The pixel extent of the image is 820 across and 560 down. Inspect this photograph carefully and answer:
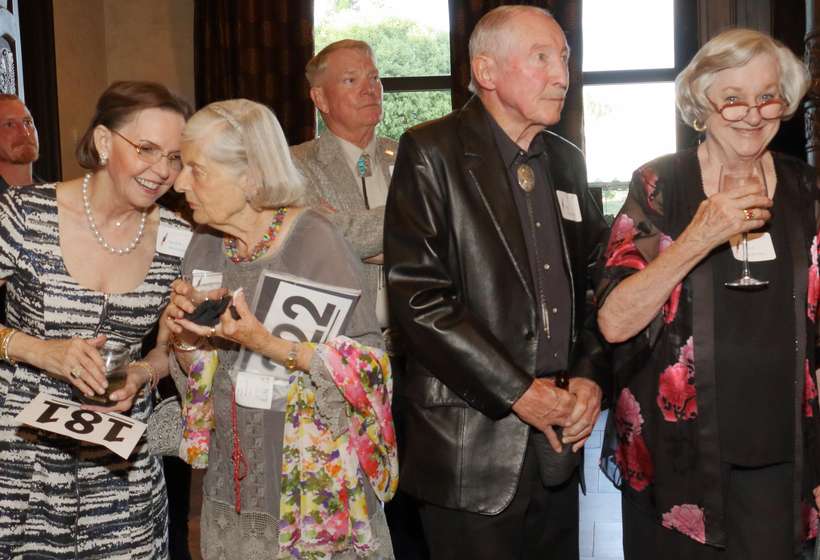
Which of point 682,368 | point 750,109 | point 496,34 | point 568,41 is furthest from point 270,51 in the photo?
point 682,368

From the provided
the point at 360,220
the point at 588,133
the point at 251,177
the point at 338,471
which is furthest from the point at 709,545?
the point at 588,133

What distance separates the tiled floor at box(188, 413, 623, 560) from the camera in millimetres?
4289

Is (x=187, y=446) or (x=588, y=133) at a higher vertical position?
(x=588, y=133)

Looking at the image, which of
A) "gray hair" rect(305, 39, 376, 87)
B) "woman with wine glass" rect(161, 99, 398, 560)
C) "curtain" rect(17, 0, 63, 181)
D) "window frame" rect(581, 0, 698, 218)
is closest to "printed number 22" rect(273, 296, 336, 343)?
"woman with wine glass" rect(161, 99, 398, 560)

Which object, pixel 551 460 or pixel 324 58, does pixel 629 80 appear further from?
pixel 551 460

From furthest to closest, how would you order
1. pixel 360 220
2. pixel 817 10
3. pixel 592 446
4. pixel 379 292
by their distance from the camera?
pixel 592 446, pixel 817 10, pixel 379 292, pixel 360 220

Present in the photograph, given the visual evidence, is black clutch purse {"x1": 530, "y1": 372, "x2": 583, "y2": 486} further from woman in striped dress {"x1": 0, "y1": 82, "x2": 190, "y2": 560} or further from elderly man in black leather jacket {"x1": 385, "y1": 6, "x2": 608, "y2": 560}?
woman in striped dress {"x1": 0, "y1": 82, "x2": 190, "y2": 560}

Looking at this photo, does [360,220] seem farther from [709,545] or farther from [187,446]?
[709,545]

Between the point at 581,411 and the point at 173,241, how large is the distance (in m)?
1.11

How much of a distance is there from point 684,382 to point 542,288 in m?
0.40

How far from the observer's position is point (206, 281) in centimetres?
223

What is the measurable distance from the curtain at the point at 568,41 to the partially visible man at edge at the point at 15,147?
366cm

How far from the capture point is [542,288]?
2434 mm

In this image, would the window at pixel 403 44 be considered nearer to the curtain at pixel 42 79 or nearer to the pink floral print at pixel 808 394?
the curtain at pixel 42 79
